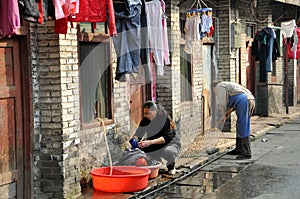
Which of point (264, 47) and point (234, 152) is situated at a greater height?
point (264, 47)

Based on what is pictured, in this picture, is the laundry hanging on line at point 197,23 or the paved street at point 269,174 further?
the laundry hanging on line at point 197,23

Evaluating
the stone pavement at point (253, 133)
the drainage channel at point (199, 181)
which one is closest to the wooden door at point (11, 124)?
the drainage channel at point (199, 181)

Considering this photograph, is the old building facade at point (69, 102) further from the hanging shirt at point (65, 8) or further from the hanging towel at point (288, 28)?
the hanging towel at point (288, 28)

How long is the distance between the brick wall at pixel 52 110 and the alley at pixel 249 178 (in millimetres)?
1573

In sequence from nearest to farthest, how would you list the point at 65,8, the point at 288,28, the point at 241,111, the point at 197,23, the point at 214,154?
1. the point at 65,8
2. the point at 241,111
3. the point at 214,154
4. the point at 197,23
5. the point at 288,28

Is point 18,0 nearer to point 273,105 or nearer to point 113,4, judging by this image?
point 113,4

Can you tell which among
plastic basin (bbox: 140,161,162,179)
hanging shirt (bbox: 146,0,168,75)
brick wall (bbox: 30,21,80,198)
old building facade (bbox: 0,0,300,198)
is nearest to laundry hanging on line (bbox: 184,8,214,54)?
old building facade (bbox: 0,0,300,198)

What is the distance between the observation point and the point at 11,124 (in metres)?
7.45

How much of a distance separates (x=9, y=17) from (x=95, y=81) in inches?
133

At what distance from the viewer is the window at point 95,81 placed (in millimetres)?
8930

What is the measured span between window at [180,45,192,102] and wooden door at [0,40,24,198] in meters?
5.86

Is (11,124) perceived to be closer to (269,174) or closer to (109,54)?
(109,54)

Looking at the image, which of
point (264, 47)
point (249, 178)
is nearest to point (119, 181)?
point (249, 178)

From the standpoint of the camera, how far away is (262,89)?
18.2 metres
